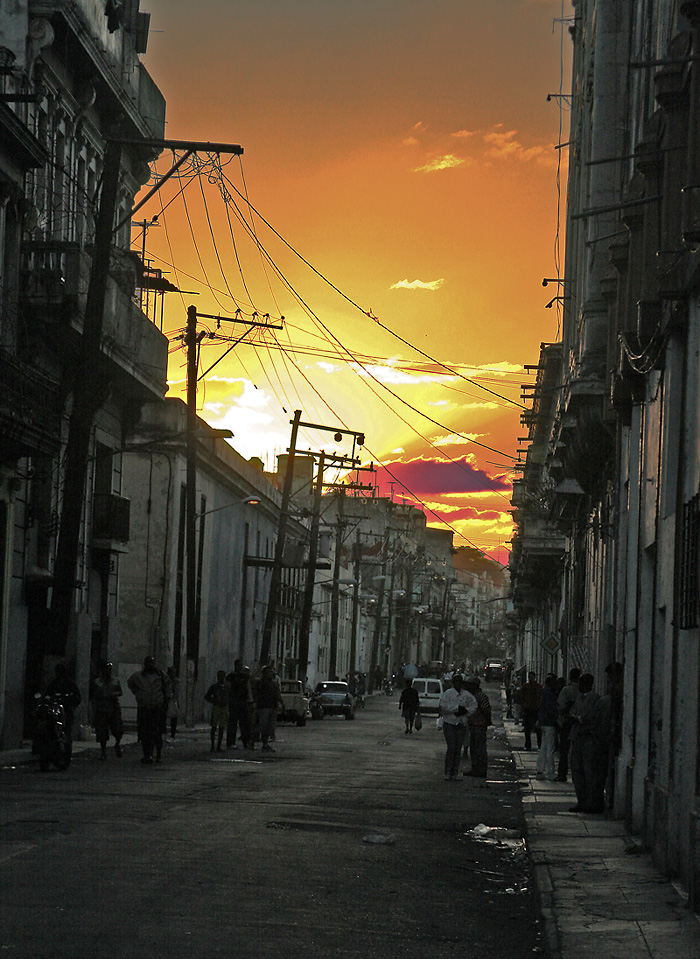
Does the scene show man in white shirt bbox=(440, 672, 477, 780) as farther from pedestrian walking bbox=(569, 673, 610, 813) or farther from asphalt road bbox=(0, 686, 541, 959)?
pedestrian walking bbox=(569, 673, 610, 813)

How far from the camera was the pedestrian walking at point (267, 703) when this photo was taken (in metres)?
29.6

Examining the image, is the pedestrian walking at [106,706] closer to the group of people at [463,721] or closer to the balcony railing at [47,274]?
the group of people at [463,721]

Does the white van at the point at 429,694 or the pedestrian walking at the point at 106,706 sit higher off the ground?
the pedestrian walking at the point at 106,706

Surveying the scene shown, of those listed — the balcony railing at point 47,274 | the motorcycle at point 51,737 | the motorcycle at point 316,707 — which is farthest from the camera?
the motorcycle at point 316,707

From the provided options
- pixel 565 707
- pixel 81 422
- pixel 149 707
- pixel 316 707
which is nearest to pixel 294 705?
pixel 316 707

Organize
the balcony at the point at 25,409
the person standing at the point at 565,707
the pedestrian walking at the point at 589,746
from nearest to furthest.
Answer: the pedestrian walking at the point at 589,746 < the person standing at the point at 565,707 < the balcony at the point at 25,409

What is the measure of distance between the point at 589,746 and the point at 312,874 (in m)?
7.08

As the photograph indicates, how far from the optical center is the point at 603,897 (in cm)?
1088

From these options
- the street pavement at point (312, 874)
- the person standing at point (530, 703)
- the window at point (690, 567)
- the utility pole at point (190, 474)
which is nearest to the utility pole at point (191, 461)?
the utility pole at point (190, 474)

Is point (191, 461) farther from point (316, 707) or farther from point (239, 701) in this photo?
point (316, 707)

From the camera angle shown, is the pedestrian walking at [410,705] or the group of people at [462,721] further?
the pedestrian walking at [410,705]

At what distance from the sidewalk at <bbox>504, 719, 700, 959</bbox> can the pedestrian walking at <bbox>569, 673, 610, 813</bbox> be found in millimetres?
797

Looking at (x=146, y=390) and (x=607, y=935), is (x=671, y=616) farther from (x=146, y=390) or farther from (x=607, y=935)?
(x=146, y=390)

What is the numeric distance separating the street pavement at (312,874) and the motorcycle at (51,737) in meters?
0.71
